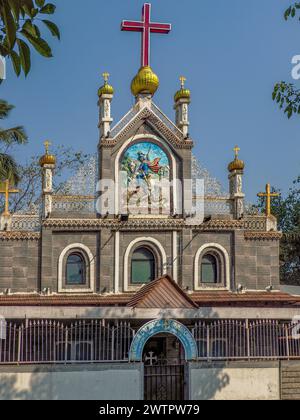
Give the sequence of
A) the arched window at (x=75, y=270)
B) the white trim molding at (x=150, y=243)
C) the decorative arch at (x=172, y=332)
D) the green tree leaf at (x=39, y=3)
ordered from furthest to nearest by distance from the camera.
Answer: the white trim molding at (x=150, y=243)
the arched window at (x=75, y=270)
the decorative arch at (x=172, y=332)
the green tree leaf at (x=39, y=3)

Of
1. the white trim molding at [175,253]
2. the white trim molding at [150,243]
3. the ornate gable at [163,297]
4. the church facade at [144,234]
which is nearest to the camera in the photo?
the ornate gable at [163,297]

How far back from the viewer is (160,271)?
2780 centimetres

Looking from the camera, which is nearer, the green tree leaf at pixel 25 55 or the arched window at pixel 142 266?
the green tree leaf at pixel 25 55

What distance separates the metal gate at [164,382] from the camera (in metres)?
19.3

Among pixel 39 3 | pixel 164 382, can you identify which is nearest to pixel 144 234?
pixel 164 382

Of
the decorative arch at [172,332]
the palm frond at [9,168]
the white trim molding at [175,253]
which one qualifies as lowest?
the decorative arch at [172,332]

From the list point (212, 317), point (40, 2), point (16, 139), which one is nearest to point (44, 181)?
point (16, 139)

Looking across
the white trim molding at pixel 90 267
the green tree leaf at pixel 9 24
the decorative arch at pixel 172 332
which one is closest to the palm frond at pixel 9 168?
the white trim molding at pixel 90 267

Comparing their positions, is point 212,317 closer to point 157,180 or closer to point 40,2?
point 157,180

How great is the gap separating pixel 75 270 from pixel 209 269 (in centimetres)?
592

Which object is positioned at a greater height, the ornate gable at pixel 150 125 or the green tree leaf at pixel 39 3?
the ornate gable at pixel 150 125

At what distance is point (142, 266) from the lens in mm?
28031

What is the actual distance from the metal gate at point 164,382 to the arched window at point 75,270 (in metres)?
8.79

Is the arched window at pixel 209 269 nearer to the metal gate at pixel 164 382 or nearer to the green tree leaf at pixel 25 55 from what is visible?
the metal gate at pixel 164 382
